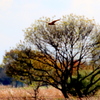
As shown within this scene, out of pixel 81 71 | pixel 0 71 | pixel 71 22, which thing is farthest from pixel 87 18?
pixel 0 71

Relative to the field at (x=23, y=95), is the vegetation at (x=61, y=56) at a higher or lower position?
higher

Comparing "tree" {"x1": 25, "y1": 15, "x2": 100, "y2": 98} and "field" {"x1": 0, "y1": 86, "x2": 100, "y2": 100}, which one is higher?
"tree" {"x1": 25, "y1": 15, "x2": 100, "y2": 98}

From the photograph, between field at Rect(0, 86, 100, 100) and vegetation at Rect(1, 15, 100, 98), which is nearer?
field at Rect(0, 86, 100, 100)

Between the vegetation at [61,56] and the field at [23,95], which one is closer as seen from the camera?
the field at [23,95]

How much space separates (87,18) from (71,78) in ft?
18.8

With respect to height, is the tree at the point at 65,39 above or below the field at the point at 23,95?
above

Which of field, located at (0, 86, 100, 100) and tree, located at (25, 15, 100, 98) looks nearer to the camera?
field, located at (0, 86, 100, 100)

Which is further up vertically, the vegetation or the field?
the vegetation

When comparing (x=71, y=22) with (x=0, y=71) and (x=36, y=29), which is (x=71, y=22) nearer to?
(x=36, y=29)

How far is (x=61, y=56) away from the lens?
24484mm

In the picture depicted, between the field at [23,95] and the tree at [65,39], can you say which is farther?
the tree at [65,39]

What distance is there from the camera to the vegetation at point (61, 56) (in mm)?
23422

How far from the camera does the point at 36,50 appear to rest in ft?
81.7

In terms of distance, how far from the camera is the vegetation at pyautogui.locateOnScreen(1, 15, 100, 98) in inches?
922
